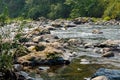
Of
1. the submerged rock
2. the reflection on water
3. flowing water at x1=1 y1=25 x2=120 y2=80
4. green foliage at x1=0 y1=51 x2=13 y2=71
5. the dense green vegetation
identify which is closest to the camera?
green foliage at x1=0 y1=51 x2=13 y2=71

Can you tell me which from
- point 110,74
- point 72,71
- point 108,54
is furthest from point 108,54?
point 110,74

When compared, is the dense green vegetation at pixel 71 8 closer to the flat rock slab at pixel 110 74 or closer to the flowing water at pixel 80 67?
the flowing water at pixel 80 67

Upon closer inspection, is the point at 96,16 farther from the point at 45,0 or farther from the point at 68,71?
the point at 68,71

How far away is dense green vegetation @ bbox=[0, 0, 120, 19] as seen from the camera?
6611cm

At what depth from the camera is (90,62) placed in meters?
18.9

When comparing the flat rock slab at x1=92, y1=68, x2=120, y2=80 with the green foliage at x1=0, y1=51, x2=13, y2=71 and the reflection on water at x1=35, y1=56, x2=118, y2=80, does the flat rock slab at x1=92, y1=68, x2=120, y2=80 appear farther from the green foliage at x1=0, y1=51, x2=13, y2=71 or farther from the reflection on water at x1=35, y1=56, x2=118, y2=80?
the green foliage at x1=0, y1=51, x2=13, y2=71

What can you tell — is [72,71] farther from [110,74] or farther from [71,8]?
[71,8]

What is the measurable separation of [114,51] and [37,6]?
6514 centimetres

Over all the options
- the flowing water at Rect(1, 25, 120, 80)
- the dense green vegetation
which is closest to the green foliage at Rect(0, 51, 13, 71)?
the flowing water at Rect(1, 25, 120, 80)

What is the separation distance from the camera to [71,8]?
8225cm

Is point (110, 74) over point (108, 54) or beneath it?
over

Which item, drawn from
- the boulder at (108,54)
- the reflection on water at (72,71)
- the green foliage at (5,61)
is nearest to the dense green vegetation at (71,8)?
the boulder at (108,54)

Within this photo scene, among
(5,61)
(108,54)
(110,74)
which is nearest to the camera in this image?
(5,61)

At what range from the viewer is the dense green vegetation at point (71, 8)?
66106 mm
